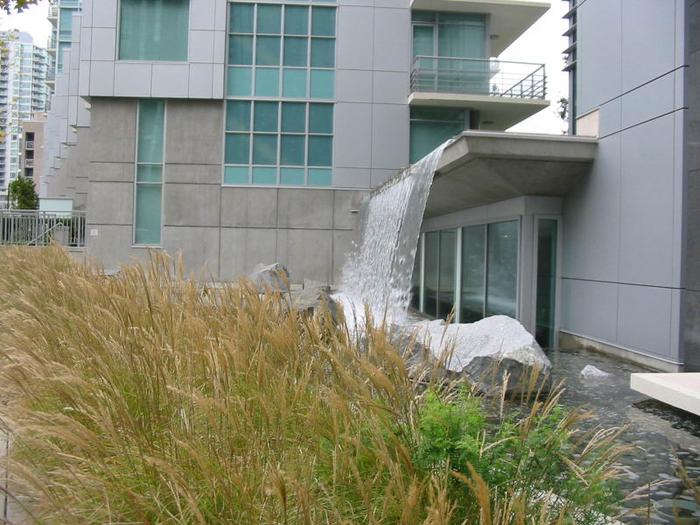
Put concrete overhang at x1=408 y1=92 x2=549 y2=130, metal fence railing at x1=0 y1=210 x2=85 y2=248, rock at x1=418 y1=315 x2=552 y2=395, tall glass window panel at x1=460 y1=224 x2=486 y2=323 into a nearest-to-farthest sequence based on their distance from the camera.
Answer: rock at x1=418 y1=315 x2=552 y2=395 → tall glass window panel at x1=460 y1=224 x2=486 y2=323 → concrete overhang at x1=408 y1=92 x2=549 y2=130 → metal fence railing at x1=0 y1=210 x2=85 y2=248

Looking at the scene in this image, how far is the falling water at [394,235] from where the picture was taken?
10.4 m

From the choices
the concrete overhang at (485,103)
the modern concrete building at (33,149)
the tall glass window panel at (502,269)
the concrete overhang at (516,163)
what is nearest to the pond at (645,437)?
the tall glass window panel at (502,269)

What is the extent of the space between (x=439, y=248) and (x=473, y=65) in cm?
805

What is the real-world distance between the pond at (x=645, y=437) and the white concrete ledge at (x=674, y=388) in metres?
0.20

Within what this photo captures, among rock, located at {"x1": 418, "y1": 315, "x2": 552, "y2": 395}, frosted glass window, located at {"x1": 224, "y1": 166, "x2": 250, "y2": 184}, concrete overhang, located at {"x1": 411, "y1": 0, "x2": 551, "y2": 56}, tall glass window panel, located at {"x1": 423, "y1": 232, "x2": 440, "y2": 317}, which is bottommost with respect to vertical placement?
rock, located at {"x1": 418, "y1": 315, "x2": 552, "y2": 395}

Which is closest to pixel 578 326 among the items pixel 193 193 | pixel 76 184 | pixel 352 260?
pixel 352 260

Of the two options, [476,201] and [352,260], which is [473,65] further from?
[476,201]

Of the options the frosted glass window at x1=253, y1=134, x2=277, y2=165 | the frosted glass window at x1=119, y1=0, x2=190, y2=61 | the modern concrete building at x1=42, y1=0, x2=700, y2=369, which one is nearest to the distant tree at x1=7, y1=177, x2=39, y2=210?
the modern concrete building at x1=42, y1=0, x2=700, y2=369

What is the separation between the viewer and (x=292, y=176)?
19.9 metres

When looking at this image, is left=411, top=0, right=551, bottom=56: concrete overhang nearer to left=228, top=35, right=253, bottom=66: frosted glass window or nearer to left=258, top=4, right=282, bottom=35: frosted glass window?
left=258, top=4, right=282, bottom=35: frosted glass window

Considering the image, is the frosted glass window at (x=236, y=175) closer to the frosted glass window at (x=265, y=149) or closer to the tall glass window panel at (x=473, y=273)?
the frosted glass window at (x=265, y=149)

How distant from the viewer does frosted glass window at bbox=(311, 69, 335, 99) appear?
788 inches

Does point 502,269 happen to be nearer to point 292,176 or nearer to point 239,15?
Result: point 292,176

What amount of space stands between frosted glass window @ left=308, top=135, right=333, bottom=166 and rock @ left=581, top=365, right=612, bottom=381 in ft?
44.9
